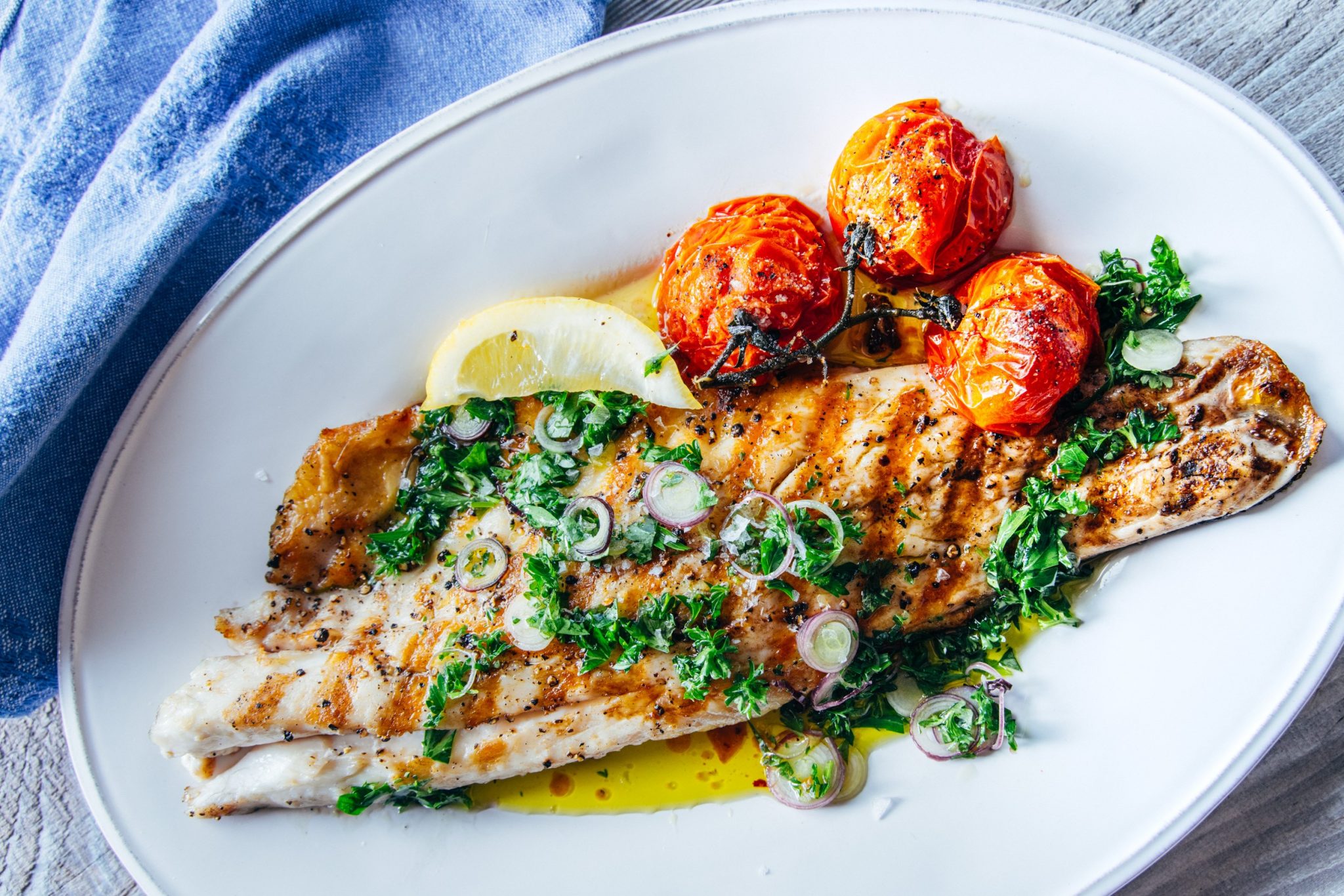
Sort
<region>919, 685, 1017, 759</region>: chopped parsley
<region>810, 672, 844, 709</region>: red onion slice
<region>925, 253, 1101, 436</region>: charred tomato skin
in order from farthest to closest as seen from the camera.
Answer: <region>919, 685, 1017, 759</region>: chopped parsley, <region>810, 672, 844, 709</region>: red onion slice, <region>925, 253, 1101, 436</region>: charred tomato skin

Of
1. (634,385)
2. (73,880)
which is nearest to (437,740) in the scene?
(634,385)

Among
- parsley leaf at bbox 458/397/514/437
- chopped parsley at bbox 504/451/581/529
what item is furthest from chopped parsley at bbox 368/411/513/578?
chopped parsley at bbox 504/451/581/529

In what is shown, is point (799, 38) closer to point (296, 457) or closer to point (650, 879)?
point (296, 457)

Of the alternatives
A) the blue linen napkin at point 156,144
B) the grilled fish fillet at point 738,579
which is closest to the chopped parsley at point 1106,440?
the grilled fish fillet at point 738,579

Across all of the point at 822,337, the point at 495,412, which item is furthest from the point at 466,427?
the point at 822,337

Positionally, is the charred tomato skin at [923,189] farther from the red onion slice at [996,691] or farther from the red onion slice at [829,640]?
the red onion slice at [996,691]

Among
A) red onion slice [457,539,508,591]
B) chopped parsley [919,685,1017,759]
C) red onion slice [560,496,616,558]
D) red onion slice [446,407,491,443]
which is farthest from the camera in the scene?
red onion slice [446,407,491,443]

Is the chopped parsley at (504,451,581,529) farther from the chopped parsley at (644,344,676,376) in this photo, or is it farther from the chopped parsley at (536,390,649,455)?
the chopped parsley at (644,344,676,376)
